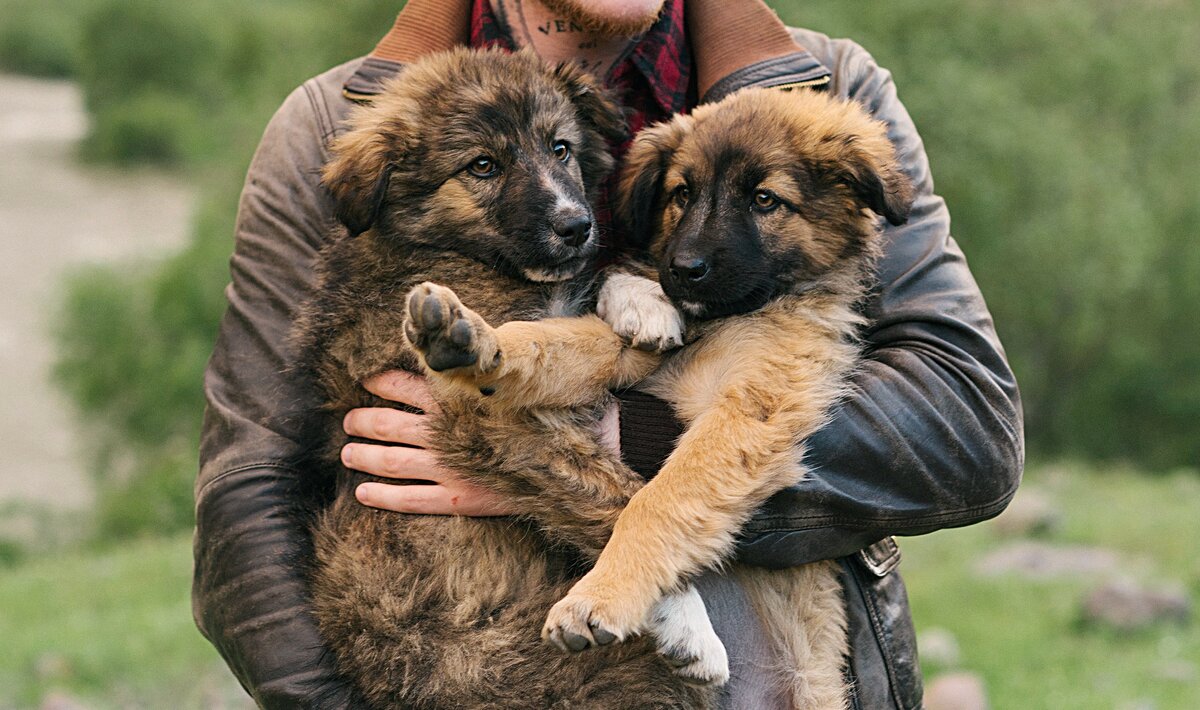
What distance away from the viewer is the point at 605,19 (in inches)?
131

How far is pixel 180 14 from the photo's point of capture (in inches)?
870

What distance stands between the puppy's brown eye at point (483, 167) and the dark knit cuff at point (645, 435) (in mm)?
693

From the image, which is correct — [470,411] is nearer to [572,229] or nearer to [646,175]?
[572,229]

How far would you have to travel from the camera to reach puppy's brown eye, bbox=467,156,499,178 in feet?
10.4

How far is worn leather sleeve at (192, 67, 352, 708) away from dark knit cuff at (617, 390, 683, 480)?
0.80 m

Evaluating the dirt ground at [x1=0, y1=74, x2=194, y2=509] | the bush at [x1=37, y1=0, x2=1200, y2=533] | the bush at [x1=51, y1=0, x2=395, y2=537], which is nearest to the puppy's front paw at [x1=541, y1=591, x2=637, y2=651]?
the bush at [x1=51, y1=0, x2=395, y2=537]

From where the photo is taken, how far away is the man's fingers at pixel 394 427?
2.91 metres

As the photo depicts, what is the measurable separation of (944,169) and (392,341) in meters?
15.4

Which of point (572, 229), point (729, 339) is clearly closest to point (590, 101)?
point (572, 229)

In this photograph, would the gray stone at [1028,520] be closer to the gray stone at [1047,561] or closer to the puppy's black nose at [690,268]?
the gray stone at [1047,561]

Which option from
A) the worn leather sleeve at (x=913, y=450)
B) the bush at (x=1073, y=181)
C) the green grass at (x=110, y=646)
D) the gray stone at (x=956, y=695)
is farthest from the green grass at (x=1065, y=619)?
the bush at (x=1073, y=181)

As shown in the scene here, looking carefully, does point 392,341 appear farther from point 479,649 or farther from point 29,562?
point 29,562

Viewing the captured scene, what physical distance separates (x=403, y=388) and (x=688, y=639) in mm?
891

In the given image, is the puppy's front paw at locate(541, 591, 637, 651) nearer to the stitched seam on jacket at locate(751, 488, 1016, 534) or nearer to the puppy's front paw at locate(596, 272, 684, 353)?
the stitched seam on jacket at locate(751, 488, 1016, 534)
